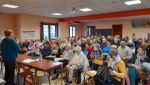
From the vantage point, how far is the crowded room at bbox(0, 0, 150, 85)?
2748mm

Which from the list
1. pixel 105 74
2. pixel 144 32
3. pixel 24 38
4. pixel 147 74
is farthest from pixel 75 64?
pixel 144 32

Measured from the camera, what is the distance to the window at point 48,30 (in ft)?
30.3

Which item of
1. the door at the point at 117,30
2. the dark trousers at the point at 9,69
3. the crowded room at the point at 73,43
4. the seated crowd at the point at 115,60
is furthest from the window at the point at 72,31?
the dark trousers at the point at 9,69

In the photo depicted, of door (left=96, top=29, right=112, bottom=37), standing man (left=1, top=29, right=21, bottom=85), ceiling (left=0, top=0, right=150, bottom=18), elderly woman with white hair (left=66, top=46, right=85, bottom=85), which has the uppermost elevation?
ceiling (left=0, top=0, right=150, bottom=18)

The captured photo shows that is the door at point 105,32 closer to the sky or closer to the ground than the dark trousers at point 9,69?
closer to the sky

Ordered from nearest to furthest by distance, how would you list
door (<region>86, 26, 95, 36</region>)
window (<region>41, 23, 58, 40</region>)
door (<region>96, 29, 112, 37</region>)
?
window (<region>41, 23, 58, 40</region>) < door (<region>96, 29, 112, 37</region>) < door (<region>86, 26, 95, 36</region>)

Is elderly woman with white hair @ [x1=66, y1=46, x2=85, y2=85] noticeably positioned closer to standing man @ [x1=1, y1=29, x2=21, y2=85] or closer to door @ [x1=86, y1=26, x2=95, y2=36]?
standing man @ [x1=1, y1=29, x2=21, y2=85]

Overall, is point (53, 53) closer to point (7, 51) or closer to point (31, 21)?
point (7, 51)

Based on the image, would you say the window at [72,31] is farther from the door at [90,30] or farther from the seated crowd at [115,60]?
the seated crowd at [115,60]

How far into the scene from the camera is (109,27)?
1096cm

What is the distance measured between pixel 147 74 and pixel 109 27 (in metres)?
9.46

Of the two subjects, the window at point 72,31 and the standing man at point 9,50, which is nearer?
the standing man at point 9,50

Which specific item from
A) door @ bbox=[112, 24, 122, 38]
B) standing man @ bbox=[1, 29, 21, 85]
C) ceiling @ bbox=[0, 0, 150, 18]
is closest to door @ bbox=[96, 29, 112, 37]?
door @ bbox=[112, 24, 122, 38]

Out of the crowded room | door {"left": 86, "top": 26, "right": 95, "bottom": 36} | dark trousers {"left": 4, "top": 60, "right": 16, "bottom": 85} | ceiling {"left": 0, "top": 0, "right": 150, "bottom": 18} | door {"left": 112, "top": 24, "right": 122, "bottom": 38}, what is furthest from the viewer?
door {"left": 86, "top": 26, "right": 95, "bottom": 36}
